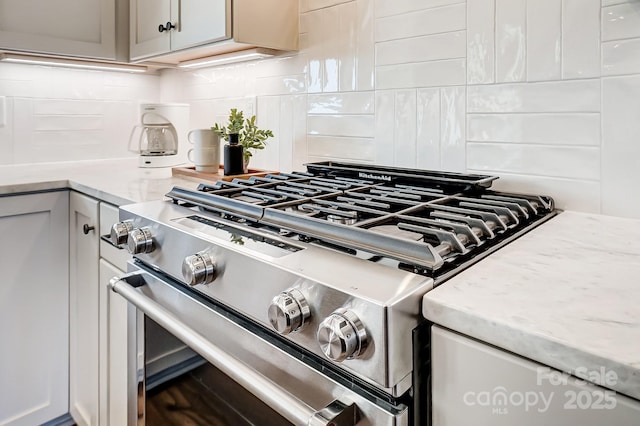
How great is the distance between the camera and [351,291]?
55 centimetres

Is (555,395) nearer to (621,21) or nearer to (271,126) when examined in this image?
(621,21)

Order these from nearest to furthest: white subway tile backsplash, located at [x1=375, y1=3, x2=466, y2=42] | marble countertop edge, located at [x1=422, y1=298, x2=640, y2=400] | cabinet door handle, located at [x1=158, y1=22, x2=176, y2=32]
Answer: marble countertop edge, located at [x1=422, y1=298, x2=640, y2=400], white subway tile backsplash, located at [x1=375, y1=3, x2=466, y2=42], cabinet door handle, located at [x1=158, y1=22, x2=176, y2=32]

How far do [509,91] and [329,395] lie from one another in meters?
0.85

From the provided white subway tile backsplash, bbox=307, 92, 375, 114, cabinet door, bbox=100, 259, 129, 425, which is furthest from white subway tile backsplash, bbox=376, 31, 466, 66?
cabinet door, bbox=100, 259, 129, 425

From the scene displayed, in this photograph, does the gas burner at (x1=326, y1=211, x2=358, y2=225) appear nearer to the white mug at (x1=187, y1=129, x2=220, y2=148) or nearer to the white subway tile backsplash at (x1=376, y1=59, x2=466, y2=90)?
the white subway tile backsplash at (x1=376, y1=59, x2=466, y2=90)

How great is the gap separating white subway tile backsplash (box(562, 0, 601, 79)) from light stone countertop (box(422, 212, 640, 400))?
0.44m

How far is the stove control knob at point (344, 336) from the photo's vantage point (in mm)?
521

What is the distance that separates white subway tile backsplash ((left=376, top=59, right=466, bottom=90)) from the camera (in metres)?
1.17

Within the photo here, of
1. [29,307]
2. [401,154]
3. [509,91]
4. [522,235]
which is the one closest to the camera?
[522,235]

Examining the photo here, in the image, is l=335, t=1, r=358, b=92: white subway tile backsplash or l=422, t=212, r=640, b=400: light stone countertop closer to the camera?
l=422, t=212, r=640, b=400: light stone countertop

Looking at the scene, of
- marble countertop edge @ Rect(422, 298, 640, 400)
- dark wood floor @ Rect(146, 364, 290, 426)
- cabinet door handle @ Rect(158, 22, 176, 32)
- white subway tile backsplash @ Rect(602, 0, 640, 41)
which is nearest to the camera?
marble countertop edge @ Rect(422, 298, 640, 400)

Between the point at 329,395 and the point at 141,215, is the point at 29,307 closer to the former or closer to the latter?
the point at 141,215

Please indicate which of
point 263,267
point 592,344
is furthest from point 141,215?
point 592,344

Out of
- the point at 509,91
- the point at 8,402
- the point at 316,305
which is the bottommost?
the point at 8,402
